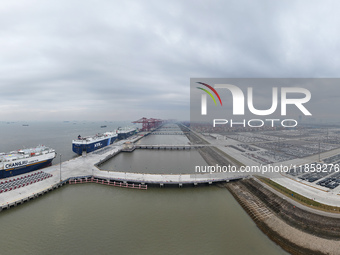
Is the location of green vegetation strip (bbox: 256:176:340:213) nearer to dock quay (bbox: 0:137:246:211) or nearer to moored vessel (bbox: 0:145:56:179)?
dock quay (bbox: 0:137:246:211)

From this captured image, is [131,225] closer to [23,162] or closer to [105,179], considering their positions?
[105,179]

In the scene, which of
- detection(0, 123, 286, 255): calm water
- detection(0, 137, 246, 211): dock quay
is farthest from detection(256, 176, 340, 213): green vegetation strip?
detection(0, 123, 286, 255): calm water

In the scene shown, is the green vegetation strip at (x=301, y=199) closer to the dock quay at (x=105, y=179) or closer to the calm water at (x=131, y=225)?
the dock quay at (x=105, y=179)

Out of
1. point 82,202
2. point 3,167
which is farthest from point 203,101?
point 3,167

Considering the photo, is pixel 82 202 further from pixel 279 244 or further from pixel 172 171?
pixel 279 244

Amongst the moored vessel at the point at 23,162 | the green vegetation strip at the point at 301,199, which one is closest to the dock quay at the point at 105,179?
the moored vessel at the point at 23,162

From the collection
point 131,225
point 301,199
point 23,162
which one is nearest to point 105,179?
point 131,225

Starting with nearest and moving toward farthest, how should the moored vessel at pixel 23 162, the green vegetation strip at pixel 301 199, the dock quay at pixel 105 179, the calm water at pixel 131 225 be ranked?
the calm water at pixel 131 225, the green vegetation strip at pixel 301 199, the dock quay at pixel 105 179, the moored vessel at pixel 23 162

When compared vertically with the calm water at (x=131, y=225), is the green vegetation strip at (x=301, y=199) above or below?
above
